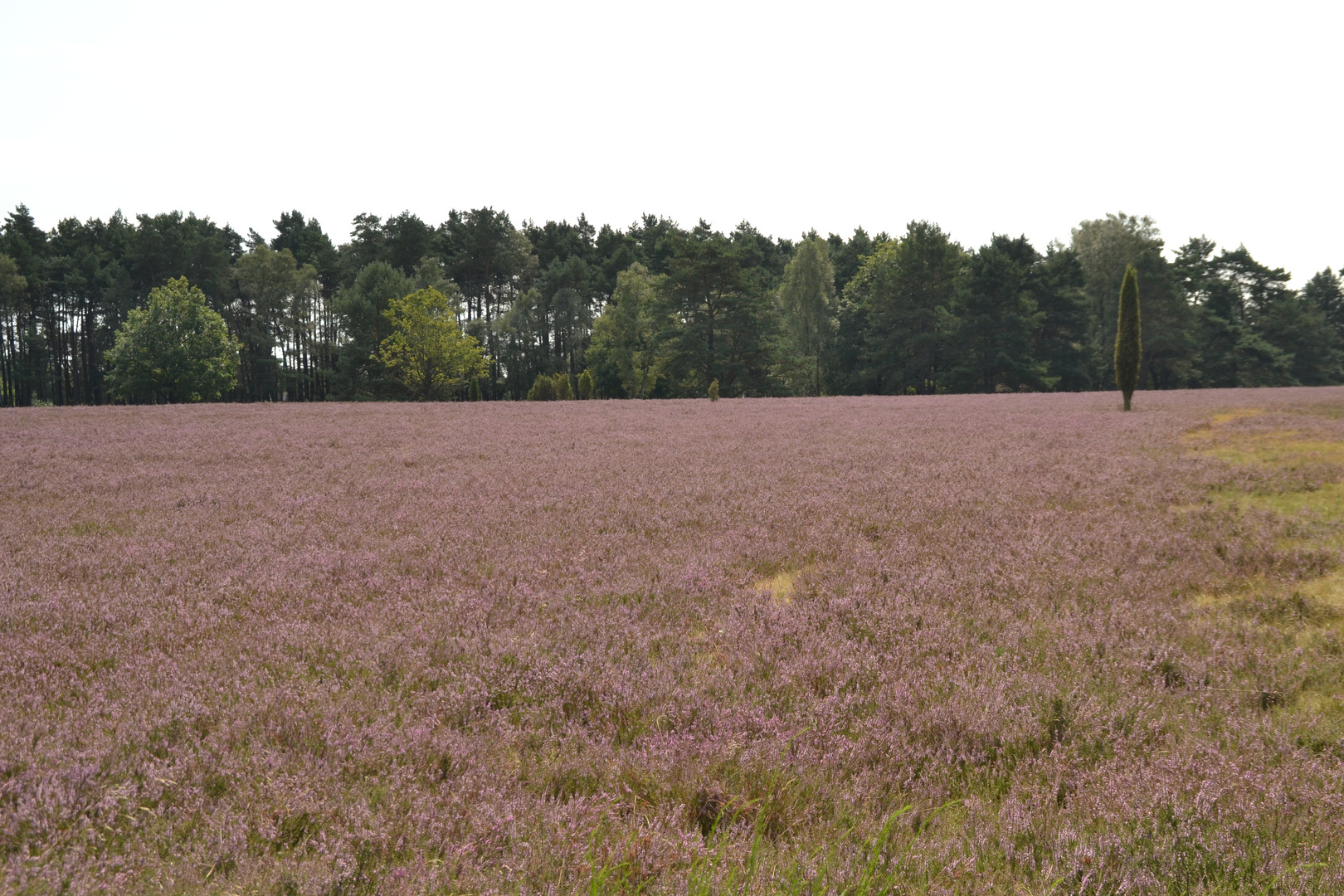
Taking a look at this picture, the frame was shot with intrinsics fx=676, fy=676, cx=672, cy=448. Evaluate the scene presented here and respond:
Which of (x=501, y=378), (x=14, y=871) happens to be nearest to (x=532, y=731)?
(x=14, y=871)

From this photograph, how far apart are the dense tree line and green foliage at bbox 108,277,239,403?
6.68 metres

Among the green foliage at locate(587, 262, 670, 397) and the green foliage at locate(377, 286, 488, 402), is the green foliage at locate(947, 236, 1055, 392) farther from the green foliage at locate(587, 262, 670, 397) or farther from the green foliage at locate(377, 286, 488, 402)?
the green foliage at locate(377, 286, 488, 402)

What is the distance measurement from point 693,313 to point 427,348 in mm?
26911

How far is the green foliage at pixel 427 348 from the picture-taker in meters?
64.9

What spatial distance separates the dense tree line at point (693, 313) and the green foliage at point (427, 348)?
1860 millimetres

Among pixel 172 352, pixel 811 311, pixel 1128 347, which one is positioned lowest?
pixel 1128 347

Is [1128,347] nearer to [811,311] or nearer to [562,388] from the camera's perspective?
[562,388]

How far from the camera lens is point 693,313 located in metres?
71.4

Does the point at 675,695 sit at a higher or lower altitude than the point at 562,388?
lower

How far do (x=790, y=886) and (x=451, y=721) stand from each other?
2129 millimetres

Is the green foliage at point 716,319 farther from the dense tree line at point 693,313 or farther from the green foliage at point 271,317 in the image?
the green foliage at point 271,317

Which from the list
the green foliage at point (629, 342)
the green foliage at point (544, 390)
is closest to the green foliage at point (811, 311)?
the green foliage at point (629, 342)

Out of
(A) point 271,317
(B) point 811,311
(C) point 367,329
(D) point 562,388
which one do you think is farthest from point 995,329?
(A) point 271,317

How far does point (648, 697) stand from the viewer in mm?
3986
